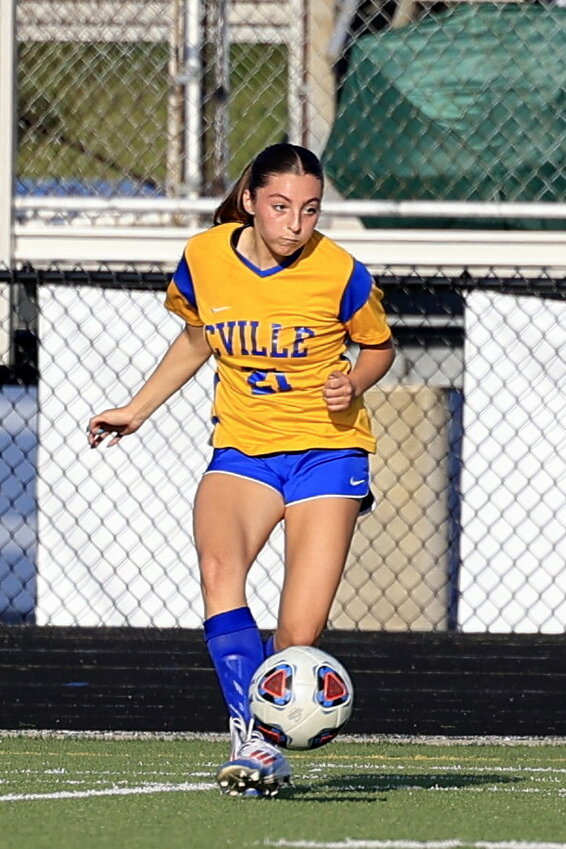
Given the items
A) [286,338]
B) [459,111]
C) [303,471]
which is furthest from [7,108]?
[303,471]

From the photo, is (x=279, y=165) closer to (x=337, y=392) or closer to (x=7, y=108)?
(x=337, y=392)

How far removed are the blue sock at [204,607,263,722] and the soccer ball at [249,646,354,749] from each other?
0.50ft

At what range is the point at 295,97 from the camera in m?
8.54

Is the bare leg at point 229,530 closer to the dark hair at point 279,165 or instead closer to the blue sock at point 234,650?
the blue sock at point 234,650

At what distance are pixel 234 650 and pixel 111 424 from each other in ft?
2.57

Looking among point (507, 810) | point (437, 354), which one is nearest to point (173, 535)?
point (437, 354)

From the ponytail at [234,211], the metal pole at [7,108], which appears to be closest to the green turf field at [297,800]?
the ponytail at [234,211]

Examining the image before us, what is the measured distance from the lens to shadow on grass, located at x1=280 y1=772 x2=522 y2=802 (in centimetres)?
474

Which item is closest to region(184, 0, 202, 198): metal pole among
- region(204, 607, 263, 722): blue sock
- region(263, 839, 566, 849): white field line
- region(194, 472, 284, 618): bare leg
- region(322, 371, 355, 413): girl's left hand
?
region(194, 472, 284, 618): bare leg

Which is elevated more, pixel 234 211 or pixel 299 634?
pixel 234 211

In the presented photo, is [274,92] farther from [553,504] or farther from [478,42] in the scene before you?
[553,504]

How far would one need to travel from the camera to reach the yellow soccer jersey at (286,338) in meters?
4.70

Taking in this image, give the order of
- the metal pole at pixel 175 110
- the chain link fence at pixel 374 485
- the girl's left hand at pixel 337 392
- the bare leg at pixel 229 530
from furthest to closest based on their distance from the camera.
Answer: the metal pole at pixel 175 110 < the chain link fence at pixel 374 485 < the bare leg at pixel 229 530 < the girl's left hand at pixel 337 392

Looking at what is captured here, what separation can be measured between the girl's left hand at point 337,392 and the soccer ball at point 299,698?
63cm
